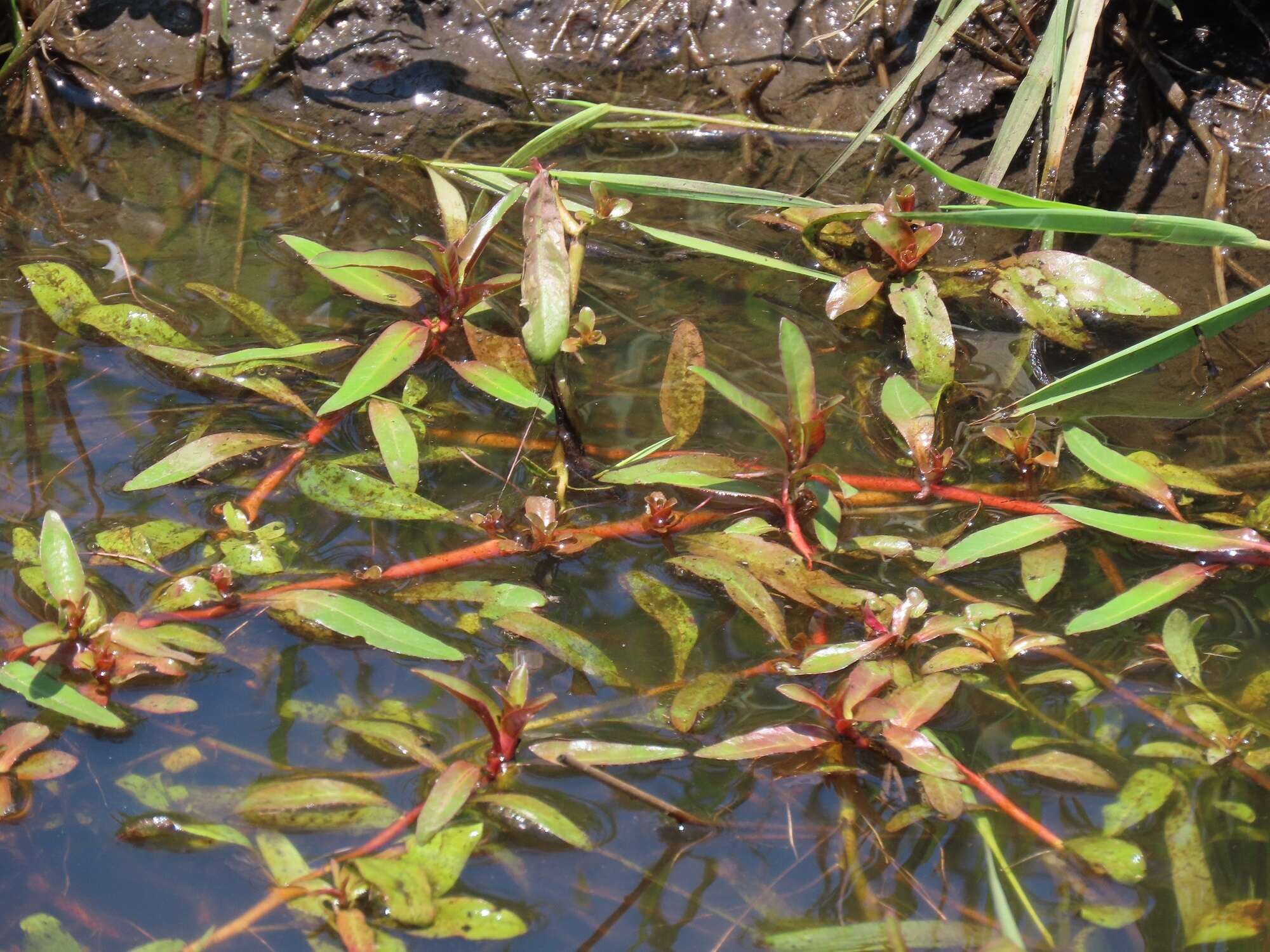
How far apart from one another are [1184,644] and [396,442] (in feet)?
4.79

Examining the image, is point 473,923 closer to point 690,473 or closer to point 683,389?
point 690,473

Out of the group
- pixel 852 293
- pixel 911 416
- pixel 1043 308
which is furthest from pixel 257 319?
pixel 1043 308

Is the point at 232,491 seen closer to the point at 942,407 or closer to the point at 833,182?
the point at 942,407

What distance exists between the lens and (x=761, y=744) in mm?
1652

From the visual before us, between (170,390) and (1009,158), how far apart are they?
77.6 inches

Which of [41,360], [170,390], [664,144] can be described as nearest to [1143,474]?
[664,144]

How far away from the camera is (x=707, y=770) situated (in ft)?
5.55

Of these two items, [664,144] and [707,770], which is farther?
[664,144]

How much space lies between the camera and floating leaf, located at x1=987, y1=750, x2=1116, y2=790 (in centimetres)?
163

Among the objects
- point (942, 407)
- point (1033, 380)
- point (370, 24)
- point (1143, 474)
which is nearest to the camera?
point (1143, 474)

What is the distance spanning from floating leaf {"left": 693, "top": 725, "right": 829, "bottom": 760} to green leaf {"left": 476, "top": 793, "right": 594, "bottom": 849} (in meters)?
0.22

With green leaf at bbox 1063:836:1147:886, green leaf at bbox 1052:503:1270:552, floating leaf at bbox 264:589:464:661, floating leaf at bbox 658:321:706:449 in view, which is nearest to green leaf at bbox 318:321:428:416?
floating leaf at bbox 264:589:464:661

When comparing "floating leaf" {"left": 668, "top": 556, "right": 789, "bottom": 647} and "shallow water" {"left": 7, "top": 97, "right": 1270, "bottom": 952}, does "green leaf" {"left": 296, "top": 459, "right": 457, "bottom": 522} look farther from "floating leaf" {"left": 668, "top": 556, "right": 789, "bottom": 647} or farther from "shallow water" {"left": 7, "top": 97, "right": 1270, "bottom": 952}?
"floating leaf" {"left": 668, "top": 556, "right": 789, "bottom": 647}

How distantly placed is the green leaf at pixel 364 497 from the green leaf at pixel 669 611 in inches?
15.6
